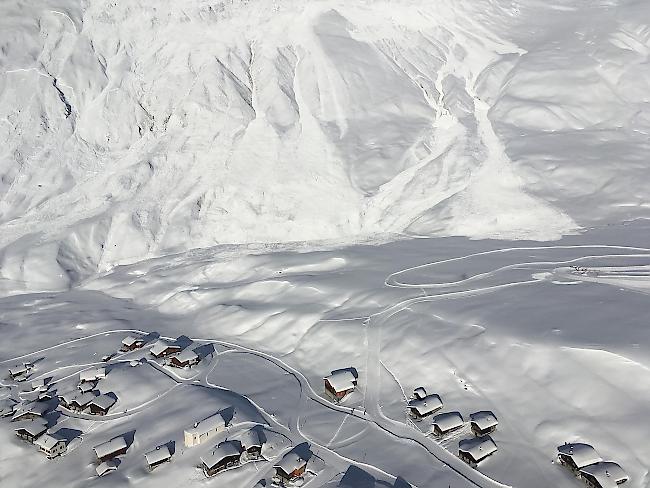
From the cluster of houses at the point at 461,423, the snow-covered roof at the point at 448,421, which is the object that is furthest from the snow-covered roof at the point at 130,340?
the snow-covered roof at the point at 448,421

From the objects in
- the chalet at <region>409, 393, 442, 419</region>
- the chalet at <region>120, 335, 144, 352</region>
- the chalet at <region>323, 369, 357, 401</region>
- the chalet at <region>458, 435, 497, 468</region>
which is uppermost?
the chalet at <region>458, 435, 497, 468</region>

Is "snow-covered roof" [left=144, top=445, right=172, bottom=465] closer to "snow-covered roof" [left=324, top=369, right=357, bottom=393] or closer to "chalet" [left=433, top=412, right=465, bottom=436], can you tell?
"snow-covered roof" [left=324, top=369, right=357, bottom=393]

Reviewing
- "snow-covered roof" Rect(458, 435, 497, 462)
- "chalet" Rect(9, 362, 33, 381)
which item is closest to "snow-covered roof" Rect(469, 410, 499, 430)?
"snow-covered roof" Rect(458, 435, 497, 462)

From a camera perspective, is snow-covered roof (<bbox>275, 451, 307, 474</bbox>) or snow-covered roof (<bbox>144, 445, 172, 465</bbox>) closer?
snow-covered roof (<bbox>275, 451, 307, 474</bbox>)

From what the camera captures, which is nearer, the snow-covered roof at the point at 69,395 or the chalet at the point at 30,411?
the chalet at the point at 30,411

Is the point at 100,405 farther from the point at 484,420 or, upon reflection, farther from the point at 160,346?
the point at 484,420

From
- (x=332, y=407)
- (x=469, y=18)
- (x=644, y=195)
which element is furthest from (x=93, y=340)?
(x=469, y=18)

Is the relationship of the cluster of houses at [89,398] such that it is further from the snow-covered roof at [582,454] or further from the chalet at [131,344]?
the snow-covered roof at [582,454]

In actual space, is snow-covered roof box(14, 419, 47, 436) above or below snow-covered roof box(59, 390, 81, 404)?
above
